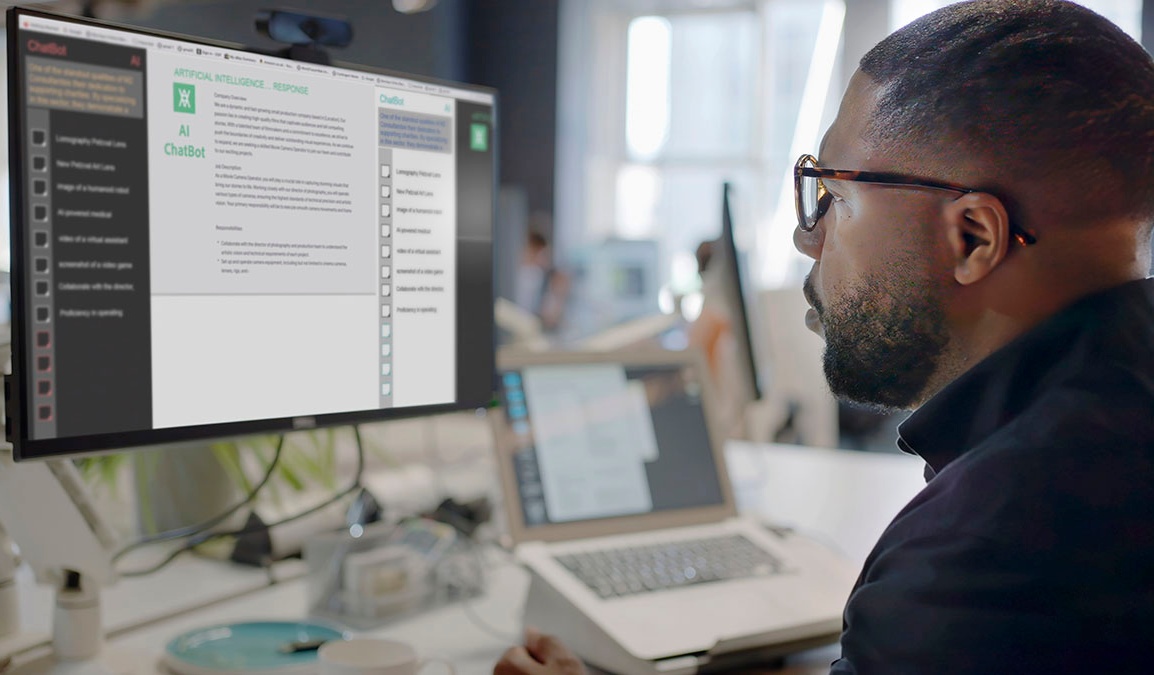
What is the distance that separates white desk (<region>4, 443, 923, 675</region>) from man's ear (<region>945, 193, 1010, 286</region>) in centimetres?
45

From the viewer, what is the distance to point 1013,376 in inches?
21.7

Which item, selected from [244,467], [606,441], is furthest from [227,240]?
[606,441]

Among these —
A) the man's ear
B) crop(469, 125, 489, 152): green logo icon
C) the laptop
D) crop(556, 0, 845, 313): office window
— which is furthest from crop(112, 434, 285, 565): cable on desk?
crop(556, 0, 845, 313): office window

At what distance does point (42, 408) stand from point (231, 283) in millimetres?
178

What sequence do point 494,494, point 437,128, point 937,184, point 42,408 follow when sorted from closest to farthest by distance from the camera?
point 937,184
point 42,408
point 437,128
point 494,494

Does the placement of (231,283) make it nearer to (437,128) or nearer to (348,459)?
(437,128)

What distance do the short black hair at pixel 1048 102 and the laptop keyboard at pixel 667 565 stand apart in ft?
1.75

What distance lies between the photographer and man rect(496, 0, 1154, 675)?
0.49 metres

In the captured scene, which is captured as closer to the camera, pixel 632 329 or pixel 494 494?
pixel 494 494

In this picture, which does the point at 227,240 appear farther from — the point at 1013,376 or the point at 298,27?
the point at 1013,376

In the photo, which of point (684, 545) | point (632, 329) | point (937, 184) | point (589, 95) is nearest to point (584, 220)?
point (589, 95)

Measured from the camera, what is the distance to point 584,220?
6.60 metres

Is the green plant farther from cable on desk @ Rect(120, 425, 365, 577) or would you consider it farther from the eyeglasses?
the eyeglasses

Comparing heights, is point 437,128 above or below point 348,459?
above
